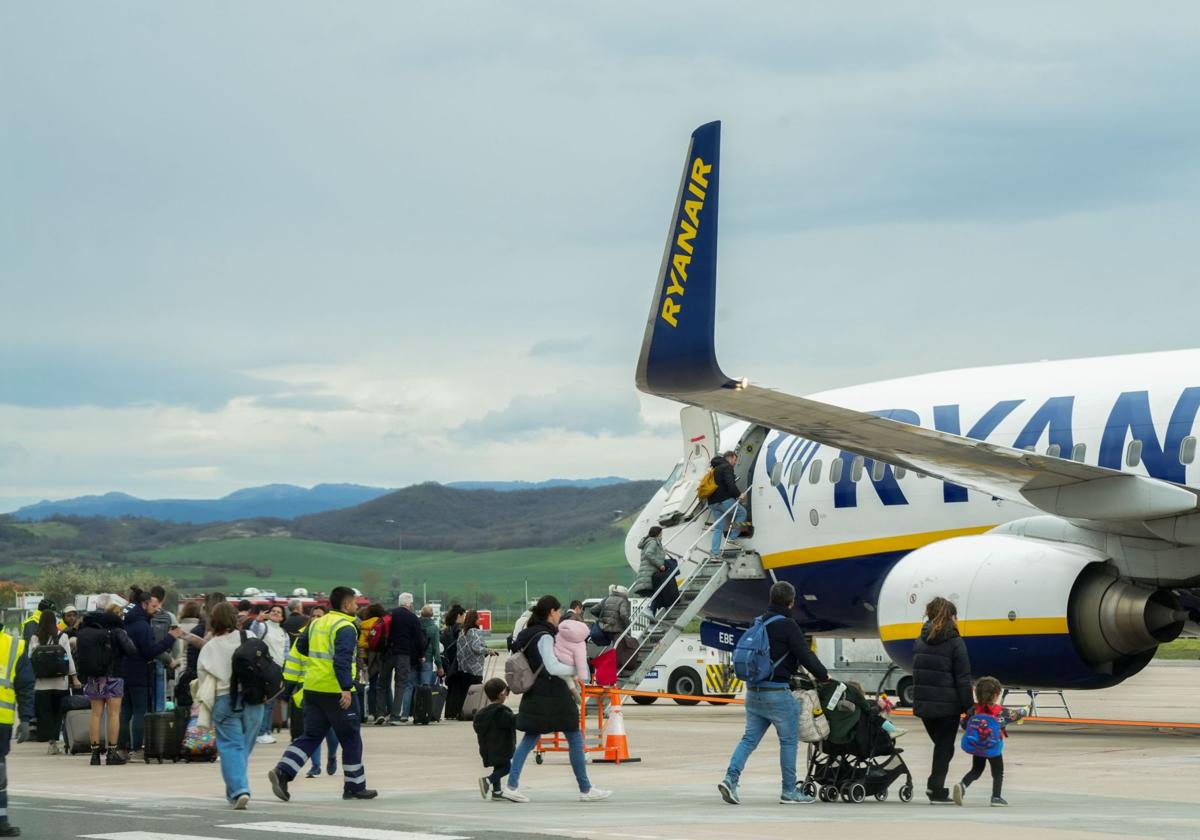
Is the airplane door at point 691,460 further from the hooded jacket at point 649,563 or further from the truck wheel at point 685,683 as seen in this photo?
the truck wheel at point 685,683

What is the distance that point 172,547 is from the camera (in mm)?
124375

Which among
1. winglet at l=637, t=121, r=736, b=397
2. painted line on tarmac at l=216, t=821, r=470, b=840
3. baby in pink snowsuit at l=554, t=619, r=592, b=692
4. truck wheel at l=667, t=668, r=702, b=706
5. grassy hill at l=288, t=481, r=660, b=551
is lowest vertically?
painted line on tarmac at l=216, t=821, r=470, b=840

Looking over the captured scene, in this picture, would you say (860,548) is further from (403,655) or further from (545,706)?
(545,706)

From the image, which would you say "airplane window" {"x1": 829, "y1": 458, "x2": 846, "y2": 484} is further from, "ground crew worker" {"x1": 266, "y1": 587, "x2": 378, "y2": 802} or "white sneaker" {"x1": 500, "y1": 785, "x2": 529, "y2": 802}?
"ground crew worker" {"x1": 266, "y1": 587, "x2": 378, "y2": 802}

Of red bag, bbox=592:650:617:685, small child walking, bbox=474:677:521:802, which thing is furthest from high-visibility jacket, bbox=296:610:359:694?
red bag, bbox=592:650:617:685

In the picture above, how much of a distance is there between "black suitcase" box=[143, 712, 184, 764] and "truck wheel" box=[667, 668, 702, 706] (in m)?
12.9

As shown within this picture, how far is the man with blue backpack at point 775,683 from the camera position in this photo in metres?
12.5

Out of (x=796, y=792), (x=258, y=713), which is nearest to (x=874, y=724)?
(x=796, y=792)

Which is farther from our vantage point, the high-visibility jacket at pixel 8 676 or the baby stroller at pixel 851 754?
the baby stroller at pixel 851 754

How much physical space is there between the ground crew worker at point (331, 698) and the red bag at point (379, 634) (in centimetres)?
962

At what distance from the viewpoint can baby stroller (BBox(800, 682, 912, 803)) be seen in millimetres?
12609

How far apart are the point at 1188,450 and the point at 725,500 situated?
699 cm

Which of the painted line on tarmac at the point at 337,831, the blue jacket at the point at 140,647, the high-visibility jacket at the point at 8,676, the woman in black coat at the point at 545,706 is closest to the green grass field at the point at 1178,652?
the blue jacket at the point at 140,647

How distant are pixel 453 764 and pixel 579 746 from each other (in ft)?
14.3
